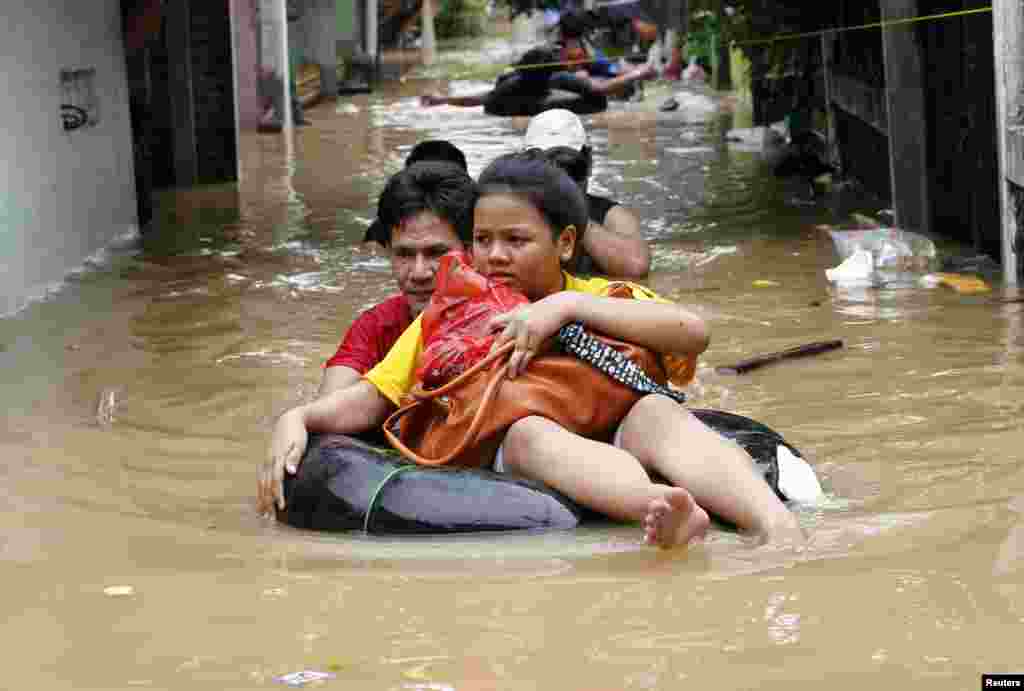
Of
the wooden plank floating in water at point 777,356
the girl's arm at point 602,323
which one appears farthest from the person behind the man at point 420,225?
the wooden plank floating in water at point 777,356

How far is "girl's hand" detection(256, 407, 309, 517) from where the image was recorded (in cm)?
500

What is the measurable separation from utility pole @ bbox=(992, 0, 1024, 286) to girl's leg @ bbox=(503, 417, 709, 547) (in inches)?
183

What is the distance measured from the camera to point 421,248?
5.41 metres

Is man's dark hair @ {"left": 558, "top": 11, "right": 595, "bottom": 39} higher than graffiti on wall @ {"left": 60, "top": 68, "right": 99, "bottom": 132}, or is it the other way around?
man's dark hair @ {"left": 558, "top": 11, "right": 595, "bottom": 39}

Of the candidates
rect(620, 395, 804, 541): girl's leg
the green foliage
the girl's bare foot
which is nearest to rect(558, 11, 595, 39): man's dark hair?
rect(620, 395, 804, 541): girl's leg

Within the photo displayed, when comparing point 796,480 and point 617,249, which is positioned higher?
point 617,249

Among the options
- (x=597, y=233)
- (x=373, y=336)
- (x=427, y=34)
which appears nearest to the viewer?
(x=373, y=336)

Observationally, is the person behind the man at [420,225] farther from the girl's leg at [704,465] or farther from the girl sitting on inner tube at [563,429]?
the girl's leg at [704,465]

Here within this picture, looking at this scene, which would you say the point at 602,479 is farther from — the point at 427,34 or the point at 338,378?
the point at 427,34

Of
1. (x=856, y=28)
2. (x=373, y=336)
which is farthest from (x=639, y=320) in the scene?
(x=856, y=28)

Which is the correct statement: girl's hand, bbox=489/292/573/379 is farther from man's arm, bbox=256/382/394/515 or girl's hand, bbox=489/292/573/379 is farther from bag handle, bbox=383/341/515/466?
man's arm, bbox=256/382/394/515

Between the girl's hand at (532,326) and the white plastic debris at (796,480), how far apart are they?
2.74 feet

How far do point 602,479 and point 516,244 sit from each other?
2.62 ft

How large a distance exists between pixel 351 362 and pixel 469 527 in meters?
1.09
